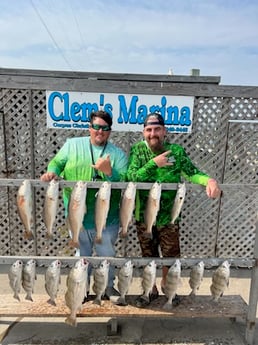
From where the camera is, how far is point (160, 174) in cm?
299

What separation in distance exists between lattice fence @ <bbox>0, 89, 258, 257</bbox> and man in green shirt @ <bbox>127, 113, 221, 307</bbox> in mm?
1481

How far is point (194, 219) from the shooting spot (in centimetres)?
479

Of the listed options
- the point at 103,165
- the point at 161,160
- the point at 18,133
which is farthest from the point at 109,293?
the point at 18,133

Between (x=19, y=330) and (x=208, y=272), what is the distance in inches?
102

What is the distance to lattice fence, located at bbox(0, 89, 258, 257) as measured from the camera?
4.56 metres

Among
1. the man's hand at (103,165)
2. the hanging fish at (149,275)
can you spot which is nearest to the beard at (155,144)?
the man's hand at (103,165)

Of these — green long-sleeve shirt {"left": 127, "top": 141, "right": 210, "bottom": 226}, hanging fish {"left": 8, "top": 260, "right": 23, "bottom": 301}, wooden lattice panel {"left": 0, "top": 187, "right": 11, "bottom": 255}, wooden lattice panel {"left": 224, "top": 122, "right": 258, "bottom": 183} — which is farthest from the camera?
wooden lattice panel {"left": 0, "top": 187, "right": 11, "bottom": 255}

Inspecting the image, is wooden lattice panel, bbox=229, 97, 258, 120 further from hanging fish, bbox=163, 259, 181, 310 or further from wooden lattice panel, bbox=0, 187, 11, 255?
wooden lattice panel, bbox=0, 187, 11, 255

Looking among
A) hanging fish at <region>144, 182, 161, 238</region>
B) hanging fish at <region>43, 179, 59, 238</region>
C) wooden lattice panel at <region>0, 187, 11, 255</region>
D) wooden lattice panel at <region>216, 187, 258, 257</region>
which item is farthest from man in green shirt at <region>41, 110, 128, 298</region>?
wooden lattice panel at <region>216, 187, 258, 257</region>

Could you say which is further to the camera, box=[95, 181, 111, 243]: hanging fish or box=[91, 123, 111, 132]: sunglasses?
box=[91, 123, 111, 132]: sunglasses

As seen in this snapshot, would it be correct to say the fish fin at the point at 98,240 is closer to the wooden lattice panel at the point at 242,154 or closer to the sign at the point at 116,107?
the sign at the point at 116,107

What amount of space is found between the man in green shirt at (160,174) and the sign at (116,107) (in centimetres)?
156

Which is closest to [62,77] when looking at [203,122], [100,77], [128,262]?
[100,77]

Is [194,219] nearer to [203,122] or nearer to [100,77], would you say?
[203,122]
